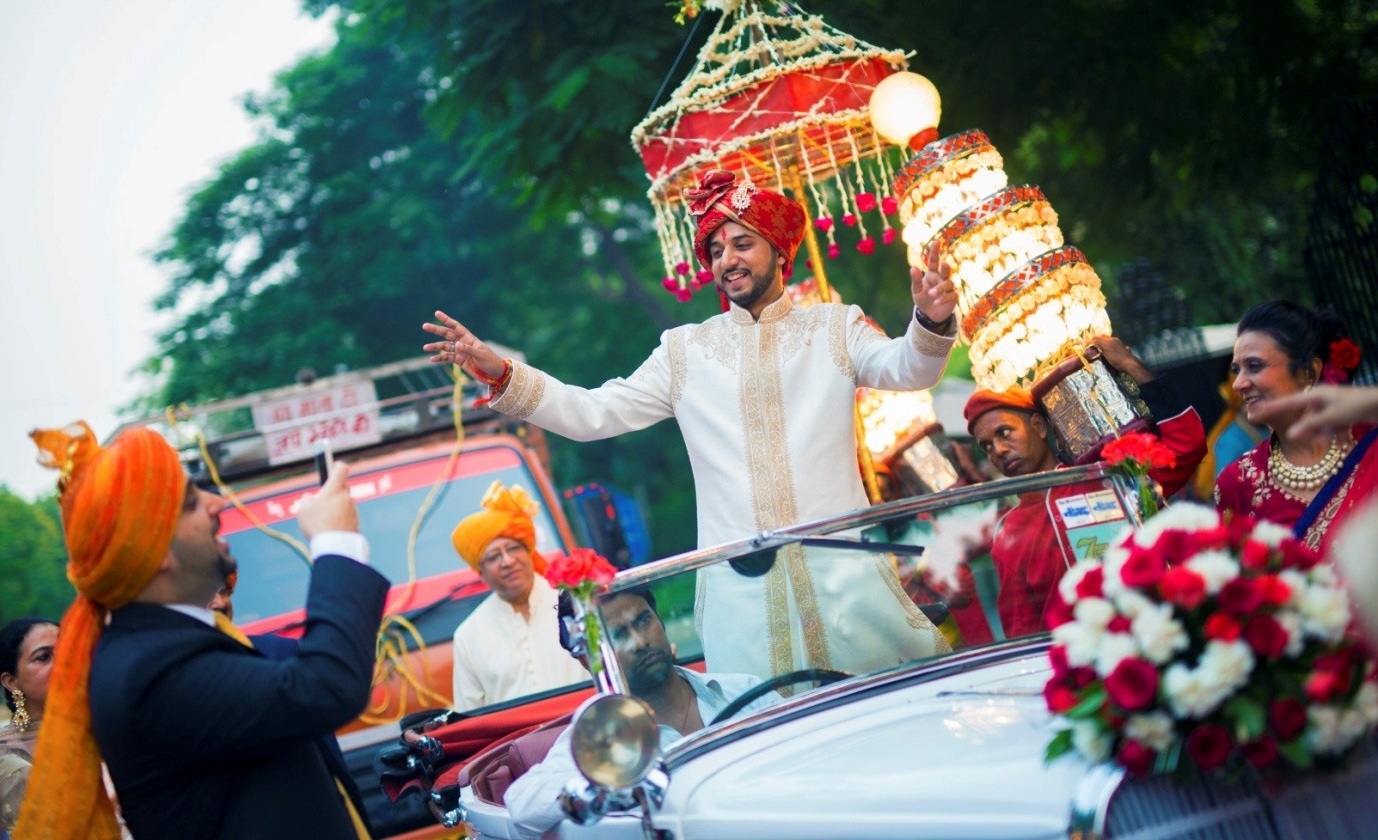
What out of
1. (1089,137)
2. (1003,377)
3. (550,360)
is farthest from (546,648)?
(550,360)

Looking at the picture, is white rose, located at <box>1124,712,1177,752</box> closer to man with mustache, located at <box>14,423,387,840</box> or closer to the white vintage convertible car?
the white vintage convertible car

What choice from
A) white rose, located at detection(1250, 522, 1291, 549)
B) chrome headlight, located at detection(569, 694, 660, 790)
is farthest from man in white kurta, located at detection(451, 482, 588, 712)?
white rose, located at detection(1250, 522, 1291, 549)

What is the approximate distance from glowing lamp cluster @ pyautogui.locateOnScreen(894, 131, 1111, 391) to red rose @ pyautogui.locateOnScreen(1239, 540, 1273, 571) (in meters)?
2.24

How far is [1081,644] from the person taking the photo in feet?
8.31

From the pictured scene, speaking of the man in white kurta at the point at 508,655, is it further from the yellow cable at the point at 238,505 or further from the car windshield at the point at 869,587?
the car windshield at the point at 869,587

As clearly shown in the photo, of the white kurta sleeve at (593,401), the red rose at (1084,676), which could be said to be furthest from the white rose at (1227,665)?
the white kurta sleeve at (593,401)

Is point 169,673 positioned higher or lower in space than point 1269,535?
higher

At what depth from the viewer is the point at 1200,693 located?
7.75 feet

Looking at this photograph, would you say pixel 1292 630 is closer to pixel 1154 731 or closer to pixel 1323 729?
pixel 1323 729

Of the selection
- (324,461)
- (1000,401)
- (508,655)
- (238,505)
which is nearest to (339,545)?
(324,461)

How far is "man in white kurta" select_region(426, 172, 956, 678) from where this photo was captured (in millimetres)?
4207

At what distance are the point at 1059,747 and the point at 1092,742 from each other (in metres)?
0.09

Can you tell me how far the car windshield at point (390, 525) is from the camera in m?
7.68

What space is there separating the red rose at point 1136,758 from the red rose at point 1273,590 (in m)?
0.34
